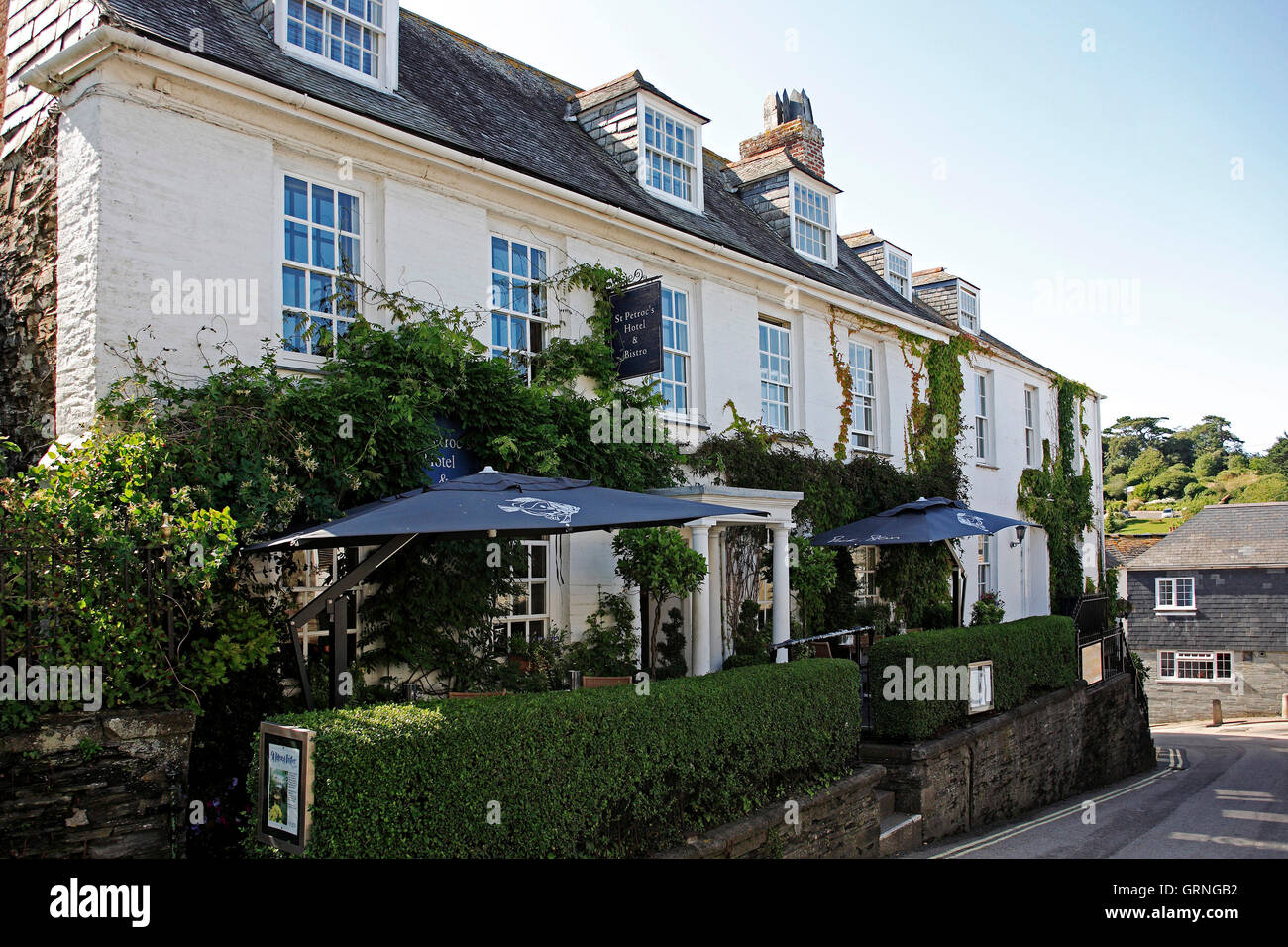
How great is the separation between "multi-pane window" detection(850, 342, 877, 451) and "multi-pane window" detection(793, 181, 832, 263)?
195cm

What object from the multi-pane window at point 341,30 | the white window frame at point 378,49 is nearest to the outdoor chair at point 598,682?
the white window frame at point 378,49

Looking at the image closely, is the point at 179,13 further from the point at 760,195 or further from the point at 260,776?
the point at 760,195

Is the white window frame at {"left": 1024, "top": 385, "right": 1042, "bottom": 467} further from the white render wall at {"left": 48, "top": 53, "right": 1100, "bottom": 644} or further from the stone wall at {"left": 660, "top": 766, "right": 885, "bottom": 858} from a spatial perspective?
the stone wall at {"left": 660, "top": 766, "right": 885, "bottom": 858}

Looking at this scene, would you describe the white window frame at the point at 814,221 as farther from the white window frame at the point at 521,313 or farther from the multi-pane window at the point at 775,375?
the white window frame at the point at 521,313

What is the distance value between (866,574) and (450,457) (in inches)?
354

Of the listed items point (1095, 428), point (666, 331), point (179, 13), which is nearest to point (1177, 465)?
point (1095, 428)

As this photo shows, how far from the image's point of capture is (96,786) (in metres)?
5.37

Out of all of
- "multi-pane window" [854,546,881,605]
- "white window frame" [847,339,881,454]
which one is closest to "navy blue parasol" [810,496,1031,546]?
"multi-pane window" [854,546,881,605]

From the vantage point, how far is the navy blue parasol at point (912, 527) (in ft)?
44.5

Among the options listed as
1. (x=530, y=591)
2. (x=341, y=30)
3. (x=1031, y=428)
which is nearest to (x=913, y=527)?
(x=530, y=591)

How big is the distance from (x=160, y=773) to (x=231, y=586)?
1.80 metres

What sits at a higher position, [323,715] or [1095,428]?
[1095,428]

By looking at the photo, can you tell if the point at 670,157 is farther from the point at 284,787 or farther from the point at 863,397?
the point at 284,787
